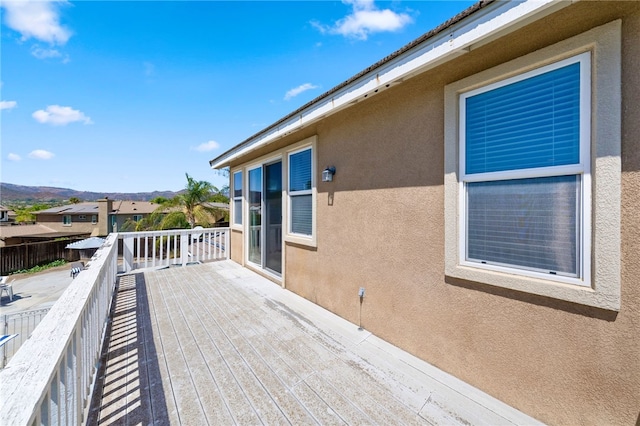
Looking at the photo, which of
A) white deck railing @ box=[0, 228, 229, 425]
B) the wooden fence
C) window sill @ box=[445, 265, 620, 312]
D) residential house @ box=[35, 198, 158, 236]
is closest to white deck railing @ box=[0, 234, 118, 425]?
white deck railing @ box=[0, 228, 229, 425]

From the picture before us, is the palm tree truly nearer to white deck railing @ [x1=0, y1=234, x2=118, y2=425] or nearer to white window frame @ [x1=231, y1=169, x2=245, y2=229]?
→ white window frame @ [x1=231, y1=169, x2=245, y2=229]

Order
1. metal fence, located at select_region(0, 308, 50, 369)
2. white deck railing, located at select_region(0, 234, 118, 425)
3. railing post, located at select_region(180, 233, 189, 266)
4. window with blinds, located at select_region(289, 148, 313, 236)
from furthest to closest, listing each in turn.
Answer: railing post, located at select_region(180, 233, 189, 266)
metal fence, located at select_region(0, 308, 50, 369)
window with blinds, located at select_region(289, 148, 313, 236)
white deck railing, located at select_region(0, 234, 118, 425)

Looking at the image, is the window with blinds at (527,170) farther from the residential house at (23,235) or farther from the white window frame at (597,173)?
the residential house at (23,235)

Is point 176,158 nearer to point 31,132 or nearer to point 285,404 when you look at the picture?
point 31,132

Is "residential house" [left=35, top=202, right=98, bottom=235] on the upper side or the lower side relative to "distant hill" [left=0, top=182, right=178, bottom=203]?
lower

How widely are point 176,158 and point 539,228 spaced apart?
2863cm

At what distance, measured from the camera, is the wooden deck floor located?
1979 mm

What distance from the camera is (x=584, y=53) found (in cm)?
172

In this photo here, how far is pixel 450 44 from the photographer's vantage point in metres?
2.06

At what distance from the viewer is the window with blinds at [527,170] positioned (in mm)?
1789

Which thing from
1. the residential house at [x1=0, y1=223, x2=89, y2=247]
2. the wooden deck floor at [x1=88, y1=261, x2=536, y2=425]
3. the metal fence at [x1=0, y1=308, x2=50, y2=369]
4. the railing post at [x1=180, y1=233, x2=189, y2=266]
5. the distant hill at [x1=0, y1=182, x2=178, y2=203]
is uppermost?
the distant hill at [x1=0, y1=182, x2=178, y2=203]

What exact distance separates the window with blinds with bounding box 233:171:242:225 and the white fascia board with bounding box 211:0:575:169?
4.28 m

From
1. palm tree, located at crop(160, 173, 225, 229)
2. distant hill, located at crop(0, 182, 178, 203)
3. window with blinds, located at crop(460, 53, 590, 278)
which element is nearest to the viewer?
window with blinds, located at crop(460, 53, 590, 278)

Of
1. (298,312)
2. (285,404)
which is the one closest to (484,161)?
(285,404)
